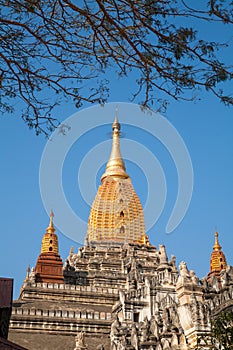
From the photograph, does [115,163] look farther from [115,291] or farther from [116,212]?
[115,291]

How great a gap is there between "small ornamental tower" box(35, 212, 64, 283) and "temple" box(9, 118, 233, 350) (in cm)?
7

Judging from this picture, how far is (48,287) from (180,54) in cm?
A: 2892

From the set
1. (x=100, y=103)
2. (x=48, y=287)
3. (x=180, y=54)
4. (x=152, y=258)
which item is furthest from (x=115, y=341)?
(x=152, y=258)

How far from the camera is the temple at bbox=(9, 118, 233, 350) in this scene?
18.9m

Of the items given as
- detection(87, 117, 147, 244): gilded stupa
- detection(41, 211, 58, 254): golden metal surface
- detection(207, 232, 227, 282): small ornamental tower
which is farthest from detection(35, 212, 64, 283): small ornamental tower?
detection(207, 232, 227, 282): small ornamental tower

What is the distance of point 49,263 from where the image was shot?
134ft

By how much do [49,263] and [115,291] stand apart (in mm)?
7468

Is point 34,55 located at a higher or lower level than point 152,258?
lower

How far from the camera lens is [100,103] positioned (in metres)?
8.59

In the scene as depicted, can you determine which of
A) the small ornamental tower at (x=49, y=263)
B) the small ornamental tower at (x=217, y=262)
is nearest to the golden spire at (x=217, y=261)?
the small ornamental tower at (x=217, y=262)

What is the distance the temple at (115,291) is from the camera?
1892 cm

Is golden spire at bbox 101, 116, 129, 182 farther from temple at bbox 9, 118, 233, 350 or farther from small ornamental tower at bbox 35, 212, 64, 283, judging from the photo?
small ornamental tower at bbox 35, 212, 64, 283

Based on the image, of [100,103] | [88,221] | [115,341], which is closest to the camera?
[100,103]

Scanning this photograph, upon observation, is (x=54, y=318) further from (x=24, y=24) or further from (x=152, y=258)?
(x=24, y=24)
